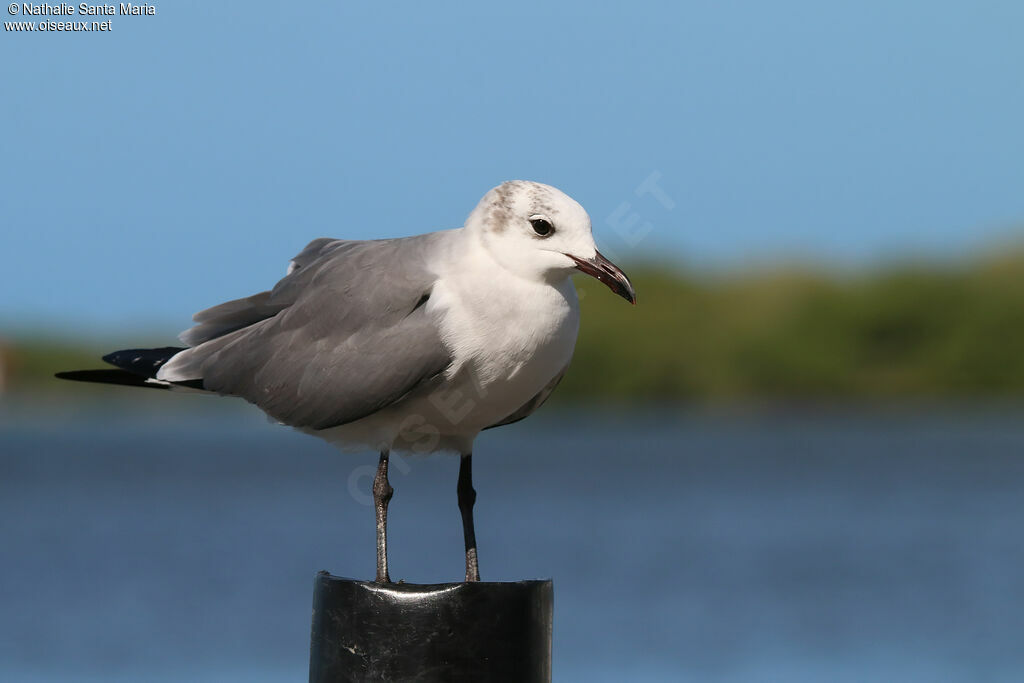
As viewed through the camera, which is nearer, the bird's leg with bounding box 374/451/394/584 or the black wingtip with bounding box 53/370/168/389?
the bird's leg with bounding box 374/451/394/584

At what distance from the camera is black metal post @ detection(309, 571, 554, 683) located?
14.4 feet

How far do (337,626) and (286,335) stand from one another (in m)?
1.35

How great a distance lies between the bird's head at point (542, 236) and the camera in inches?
186

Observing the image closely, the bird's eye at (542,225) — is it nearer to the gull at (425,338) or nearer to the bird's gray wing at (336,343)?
the gull at (425,338)

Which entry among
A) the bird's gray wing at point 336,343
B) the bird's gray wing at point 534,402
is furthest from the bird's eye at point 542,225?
the bird's gray wing at point 534,402

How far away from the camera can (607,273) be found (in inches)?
185

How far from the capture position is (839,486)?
4300 cm

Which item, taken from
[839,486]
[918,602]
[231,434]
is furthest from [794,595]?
[231,434]

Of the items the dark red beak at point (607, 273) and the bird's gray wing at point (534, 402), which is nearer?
the dark red beak at point (607, 273)

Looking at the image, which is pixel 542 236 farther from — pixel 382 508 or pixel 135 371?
pixel 135 371

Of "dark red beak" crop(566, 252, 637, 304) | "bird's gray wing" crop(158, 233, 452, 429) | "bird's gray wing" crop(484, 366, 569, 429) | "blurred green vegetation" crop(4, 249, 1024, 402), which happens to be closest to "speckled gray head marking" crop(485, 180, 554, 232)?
"dark red beak" crop(566, 252, 637, 304)

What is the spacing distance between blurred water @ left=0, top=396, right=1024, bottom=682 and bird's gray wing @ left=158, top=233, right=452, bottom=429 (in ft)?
1.54

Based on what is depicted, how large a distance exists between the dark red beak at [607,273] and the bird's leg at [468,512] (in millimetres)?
995

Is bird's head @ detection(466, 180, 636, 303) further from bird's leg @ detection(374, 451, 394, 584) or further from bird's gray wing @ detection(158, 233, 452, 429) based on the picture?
bird's leg @ detection(374, 451, 394, 584)
